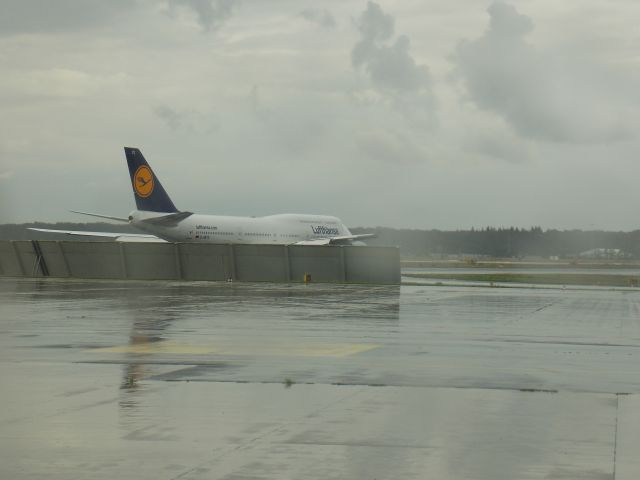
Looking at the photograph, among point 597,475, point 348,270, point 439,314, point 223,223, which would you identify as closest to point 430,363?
point 597,475

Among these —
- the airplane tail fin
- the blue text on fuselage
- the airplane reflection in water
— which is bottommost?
the airplane reflection in water

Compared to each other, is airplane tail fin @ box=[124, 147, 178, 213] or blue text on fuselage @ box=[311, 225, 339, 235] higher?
airplane tail fin @ box=[124, 147, 178, 213]

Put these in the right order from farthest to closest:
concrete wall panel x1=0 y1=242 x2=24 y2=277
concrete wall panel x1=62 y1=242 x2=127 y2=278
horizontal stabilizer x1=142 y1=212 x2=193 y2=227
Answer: horizontal stabilizer x1=142 y1=212 x2=193 y2=227
concrete wall panel x1=0 y1=242 x2=24 y2=277
concrete wall panel x1=62 y1=242 x2=127 y2=278

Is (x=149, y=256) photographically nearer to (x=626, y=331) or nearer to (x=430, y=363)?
(x=626, y=331)

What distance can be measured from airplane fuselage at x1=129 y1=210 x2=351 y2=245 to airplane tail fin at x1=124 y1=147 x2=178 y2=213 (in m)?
0.65

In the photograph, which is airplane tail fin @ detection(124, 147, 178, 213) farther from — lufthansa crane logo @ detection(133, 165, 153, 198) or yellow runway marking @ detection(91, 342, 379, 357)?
yellow runway marking @ detection(91, 342, 379, 357)

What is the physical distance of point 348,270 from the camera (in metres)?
48.2

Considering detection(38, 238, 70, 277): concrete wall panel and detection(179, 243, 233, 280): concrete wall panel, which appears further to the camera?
detection(38, 238, 70, 277): concrete wall panel

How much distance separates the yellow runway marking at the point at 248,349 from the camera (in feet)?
51.2

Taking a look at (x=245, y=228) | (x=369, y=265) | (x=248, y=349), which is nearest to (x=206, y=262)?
(x=369, y=265)

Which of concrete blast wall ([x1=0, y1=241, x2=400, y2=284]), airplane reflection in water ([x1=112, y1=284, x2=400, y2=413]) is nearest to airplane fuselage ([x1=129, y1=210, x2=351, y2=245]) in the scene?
concrete blast wall ([x1=0, y1=241, x2=400, y2=284])

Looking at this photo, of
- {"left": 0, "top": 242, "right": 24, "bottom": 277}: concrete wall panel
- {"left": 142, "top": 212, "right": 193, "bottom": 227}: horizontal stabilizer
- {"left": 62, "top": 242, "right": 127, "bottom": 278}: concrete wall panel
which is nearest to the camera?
{"left": 62, "top": 242, "right": 127, "bottom": 278}: concrete wall panel

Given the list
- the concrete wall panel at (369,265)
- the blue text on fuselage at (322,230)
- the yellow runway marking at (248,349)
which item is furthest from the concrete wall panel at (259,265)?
the blue text on fuselage at (322,230)

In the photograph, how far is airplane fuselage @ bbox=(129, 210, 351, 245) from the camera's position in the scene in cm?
7138
